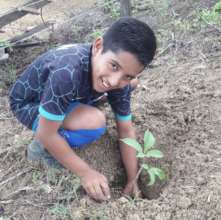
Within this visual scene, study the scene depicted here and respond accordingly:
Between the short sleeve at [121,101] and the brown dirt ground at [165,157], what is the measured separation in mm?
259

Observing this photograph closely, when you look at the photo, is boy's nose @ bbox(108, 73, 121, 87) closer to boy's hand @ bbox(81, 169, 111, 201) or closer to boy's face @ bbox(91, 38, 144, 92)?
boy's face @ bbox(91, 38, 144, 92)

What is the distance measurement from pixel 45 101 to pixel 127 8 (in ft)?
7.07

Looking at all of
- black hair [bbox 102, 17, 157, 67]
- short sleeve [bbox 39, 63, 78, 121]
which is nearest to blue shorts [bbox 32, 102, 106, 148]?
short sleeve [bbox 39, 63, 78, 121]

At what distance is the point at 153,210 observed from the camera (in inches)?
90.4

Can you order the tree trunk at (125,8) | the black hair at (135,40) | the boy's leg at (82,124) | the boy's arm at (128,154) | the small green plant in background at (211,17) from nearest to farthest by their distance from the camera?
the black hair at (135,40) < the boy's leg at (82,124) < the boy's arm at (128,154) < the small green plant in background at (211,17) < the tree trunk at (125,8)

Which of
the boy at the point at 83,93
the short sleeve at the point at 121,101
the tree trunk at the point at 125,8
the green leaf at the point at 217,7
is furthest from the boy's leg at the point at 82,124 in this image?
the green leaf at the point at 217,7

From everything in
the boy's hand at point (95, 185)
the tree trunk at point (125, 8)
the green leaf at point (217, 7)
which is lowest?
the green leaf at point (217, 7)

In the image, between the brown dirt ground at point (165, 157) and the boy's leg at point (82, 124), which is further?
the boy's leg at point (82, 124)

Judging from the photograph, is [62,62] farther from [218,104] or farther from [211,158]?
[218,104]

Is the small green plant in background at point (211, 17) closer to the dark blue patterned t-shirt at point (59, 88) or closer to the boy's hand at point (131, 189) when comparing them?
the dark blue patterned t-shirt at point (59, 88)

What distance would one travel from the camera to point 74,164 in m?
2.47

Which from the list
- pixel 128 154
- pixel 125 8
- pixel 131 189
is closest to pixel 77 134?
pixel 128 154

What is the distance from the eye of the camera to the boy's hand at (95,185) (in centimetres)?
244

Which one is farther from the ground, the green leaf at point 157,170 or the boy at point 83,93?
the boy at point 83,93
